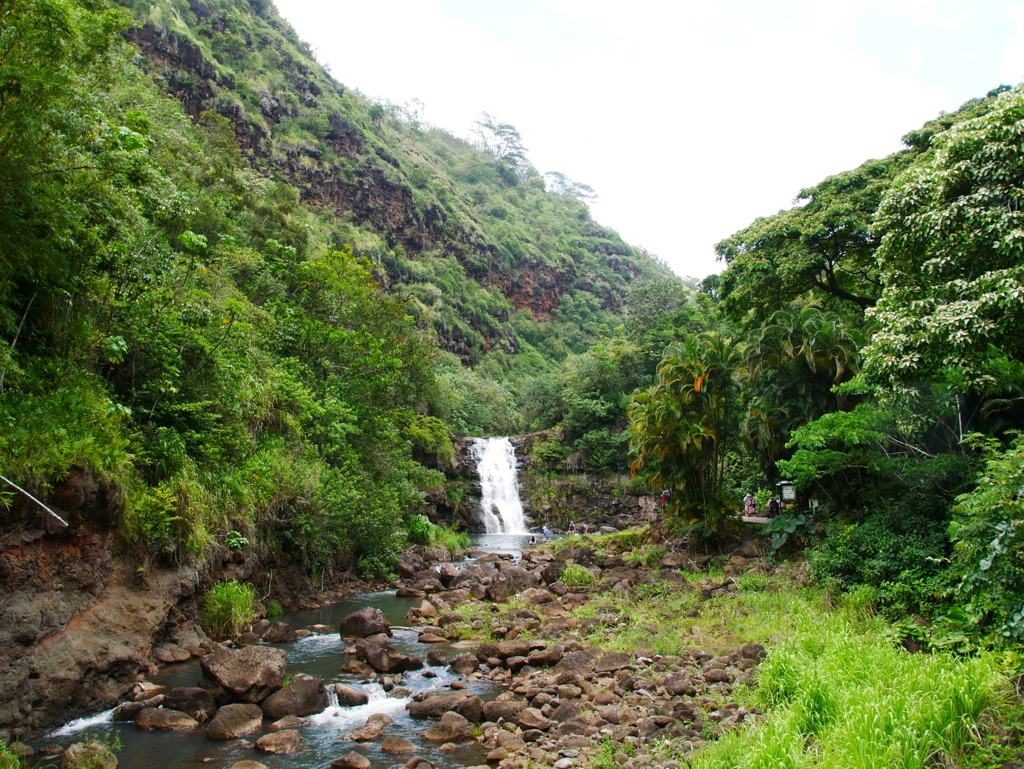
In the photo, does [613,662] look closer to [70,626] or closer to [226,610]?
[226,610]

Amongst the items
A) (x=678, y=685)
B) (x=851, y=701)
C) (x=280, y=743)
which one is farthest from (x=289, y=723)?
(x=851, y=701)

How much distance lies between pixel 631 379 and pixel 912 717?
3468 centimetres

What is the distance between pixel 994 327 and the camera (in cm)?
829

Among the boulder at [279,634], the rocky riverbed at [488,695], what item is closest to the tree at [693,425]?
the rocky riverbed at [488,695]

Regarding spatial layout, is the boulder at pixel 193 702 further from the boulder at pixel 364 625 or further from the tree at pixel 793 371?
the tree at pixel 793 371

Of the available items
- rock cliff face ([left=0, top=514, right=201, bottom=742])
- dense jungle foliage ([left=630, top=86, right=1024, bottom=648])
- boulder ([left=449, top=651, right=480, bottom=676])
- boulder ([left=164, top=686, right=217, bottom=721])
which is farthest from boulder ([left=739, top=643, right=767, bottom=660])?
rock cliff face ([left=0, top=514, right=201, bottom=742])

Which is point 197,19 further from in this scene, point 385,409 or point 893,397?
point 893,397

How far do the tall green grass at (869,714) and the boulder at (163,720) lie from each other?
6.51m

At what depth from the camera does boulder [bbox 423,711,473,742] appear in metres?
7.82

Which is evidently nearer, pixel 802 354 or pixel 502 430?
pixel 802 354

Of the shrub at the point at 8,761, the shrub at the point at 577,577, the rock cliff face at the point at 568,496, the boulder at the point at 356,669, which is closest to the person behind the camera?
the shrub at the point at 8,761

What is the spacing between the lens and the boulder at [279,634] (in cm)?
1175

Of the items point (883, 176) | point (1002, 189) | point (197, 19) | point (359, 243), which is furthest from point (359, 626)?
point (197, 19)

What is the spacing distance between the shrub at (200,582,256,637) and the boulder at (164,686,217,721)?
3.23 m
